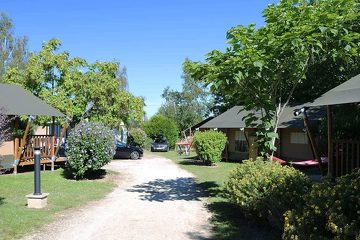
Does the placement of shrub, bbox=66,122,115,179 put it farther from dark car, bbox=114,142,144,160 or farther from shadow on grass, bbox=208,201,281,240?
dark car, bbox=114,142,144,160

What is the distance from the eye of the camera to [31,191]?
12.9 meters

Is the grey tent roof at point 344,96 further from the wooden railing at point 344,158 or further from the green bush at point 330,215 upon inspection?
the green bush at point 330,215

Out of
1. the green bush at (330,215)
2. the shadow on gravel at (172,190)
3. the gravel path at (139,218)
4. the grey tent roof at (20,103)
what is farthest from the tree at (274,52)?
the grey tent roof at (20,103)

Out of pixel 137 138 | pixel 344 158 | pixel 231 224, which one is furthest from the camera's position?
pixel 137 138

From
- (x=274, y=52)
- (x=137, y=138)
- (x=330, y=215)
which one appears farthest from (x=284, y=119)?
(x=330, y=215)

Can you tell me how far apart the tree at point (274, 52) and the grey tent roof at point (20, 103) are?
32.0 feet

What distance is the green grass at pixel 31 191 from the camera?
8.27 meters

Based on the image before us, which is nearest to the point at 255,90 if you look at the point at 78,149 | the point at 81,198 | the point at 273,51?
the point at 273,51

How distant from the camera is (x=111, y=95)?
28.2m

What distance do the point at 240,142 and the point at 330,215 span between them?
78.1 feet

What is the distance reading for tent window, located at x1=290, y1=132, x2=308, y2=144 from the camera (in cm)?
2325

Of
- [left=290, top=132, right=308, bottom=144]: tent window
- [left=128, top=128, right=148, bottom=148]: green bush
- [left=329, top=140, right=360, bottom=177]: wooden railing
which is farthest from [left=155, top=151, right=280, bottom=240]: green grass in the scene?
[left=128, top=128, right=148, bottom=148]: green bush

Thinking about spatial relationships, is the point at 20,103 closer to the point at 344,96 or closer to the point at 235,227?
the point at 235,227

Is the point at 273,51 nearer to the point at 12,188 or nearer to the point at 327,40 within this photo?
the point at 327,40
